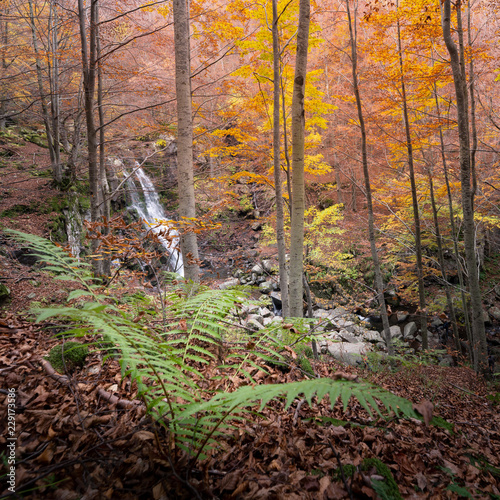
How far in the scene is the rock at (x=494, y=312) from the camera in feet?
33.7

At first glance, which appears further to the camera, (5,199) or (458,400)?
(5,199)

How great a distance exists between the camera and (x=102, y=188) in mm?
6727

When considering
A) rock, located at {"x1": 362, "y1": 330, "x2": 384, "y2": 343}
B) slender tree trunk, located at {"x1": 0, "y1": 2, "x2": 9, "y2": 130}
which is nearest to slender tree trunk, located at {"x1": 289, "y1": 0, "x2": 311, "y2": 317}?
rock, located at {"x1": 362, "y1": 330, "x2": 384, "y2": 343}

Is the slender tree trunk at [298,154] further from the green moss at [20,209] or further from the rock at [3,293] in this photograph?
the green moss at [20,209]

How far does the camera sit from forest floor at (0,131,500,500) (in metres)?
1.18

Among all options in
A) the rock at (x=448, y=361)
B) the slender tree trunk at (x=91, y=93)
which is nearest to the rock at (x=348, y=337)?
the rock at (x=448, y=361)

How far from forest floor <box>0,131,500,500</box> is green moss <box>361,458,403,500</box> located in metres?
0.01

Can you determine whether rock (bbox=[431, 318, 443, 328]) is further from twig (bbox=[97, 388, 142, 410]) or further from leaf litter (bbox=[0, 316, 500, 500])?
twig (bbox=[97, 388, 142, 410])

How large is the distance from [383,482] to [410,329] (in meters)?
10.7

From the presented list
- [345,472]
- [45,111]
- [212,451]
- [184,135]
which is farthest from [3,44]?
[345,472]

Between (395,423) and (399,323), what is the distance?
10.7m

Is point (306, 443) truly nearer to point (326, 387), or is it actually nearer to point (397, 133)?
point (326, 387)

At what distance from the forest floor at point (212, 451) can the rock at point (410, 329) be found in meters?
8.96

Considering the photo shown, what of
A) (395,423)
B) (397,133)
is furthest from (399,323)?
(395,423)
